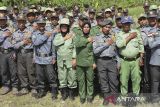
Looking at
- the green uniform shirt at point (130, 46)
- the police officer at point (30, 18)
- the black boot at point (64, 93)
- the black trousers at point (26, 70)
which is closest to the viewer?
the green uniform shirt at point (130, 46)

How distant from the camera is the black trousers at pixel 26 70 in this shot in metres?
10.3

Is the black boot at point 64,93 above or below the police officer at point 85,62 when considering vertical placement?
below

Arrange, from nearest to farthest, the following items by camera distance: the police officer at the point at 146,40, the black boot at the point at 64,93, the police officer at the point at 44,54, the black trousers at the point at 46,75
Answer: the police officer at the point at 146,40 → the police officer at the point at 44,54 → the black trousers at the point at 46,75 → the black boot at the point at 64,93

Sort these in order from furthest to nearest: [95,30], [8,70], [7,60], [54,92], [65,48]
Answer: [8,70] < [7,60] < [95,30] < [54,92] < [65,48]

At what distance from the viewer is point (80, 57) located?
9.48m

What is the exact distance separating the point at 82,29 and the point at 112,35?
0.75m

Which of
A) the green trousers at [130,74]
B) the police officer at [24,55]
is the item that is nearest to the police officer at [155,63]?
the green trousers at [130,74]

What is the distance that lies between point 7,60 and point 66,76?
1.82 metres

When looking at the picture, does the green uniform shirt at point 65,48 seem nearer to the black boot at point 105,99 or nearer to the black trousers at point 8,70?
the black boot at point 105,99

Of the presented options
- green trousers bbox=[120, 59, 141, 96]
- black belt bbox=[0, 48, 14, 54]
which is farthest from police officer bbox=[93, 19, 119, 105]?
black belt bbox=[0, 48, 14, 54]

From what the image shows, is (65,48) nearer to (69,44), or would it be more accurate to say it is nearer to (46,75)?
(69,44)

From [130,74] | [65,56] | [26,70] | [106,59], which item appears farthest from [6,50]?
[130,74]

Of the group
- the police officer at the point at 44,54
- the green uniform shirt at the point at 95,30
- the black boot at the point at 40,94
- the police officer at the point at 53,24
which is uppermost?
the police officer at the point at 53,24

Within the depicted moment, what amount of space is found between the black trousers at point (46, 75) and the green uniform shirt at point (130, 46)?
2.01 metres
